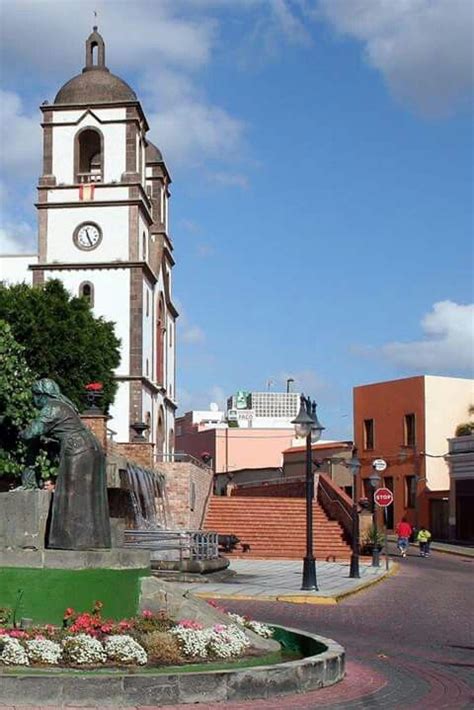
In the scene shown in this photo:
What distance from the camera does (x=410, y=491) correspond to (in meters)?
53.7

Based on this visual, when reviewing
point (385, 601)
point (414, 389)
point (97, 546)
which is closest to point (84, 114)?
point (414, 389)

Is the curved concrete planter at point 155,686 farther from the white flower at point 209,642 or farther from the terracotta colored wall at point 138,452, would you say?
the terracotta colored wall at point 138,452

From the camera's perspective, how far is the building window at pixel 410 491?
175 ft

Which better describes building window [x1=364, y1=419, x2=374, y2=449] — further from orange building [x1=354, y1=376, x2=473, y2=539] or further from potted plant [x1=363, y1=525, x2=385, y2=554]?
potted plant [x1=363, y1=525, x2=385, y2=554]

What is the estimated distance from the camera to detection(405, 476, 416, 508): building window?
53.2 metres

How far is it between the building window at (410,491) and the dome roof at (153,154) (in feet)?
74.1

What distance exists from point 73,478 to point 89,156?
44.8 metres

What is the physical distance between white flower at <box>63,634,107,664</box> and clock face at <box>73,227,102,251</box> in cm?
4198

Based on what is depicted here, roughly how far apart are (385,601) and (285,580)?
406 centimetres

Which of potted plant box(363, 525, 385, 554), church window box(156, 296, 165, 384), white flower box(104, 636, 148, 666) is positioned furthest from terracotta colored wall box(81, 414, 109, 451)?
church window box(156, 296, 165, 384)

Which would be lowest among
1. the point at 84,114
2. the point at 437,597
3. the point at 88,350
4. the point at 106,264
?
the point at 437,597

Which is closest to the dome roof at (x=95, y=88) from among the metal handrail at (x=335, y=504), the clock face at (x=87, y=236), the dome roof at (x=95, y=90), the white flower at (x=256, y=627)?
the dome roof at (x=95, y=90)

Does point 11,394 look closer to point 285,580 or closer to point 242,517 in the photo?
point 285,580

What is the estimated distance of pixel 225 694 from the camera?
358 inches
